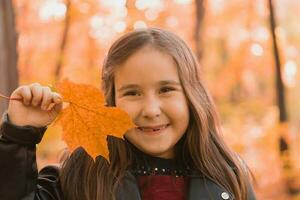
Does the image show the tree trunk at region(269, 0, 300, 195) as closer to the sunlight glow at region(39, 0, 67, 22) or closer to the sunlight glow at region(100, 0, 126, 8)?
the sunlight glow at region(100, 0, 126, 8)

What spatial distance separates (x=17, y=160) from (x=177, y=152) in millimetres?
698

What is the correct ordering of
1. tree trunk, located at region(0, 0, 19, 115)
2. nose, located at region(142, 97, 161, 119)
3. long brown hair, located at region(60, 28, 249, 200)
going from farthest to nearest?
tree trunk, located at region(0, 0, 19, 115) < long brown hair, located at region(60, 28, 249, 200) < nose, located at region(142, 97, 161, 119)

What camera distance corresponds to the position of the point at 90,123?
142cm

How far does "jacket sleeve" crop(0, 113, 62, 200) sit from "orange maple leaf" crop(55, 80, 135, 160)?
230 millimetres

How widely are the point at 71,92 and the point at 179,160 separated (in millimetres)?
746

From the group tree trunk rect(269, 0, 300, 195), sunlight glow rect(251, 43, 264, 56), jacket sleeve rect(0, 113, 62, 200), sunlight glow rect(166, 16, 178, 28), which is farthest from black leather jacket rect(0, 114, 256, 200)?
sunlight glow rect(251, 43, 264, 56)

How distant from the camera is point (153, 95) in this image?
1773 millimetres

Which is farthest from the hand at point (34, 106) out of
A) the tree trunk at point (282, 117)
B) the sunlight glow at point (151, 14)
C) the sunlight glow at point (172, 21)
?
the sunlight glow at point (172, 21)

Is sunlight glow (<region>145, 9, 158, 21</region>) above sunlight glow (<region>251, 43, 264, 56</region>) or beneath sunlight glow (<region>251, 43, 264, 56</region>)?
above

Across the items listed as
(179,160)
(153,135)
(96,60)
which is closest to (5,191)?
(153,135)

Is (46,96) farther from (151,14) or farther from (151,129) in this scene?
(151,14)

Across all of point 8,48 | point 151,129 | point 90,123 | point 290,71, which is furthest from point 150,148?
point 290,71

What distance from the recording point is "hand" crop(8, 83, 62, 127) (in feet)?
4.94

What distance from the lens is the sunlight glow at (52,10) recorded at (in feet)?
22.3
